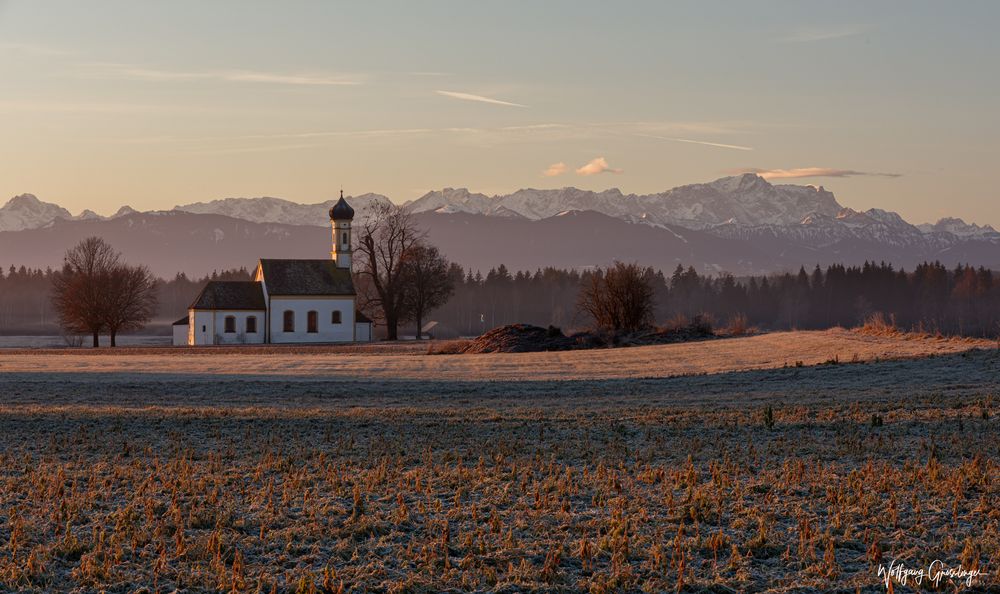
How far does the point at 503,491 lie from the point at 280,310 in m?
81.7

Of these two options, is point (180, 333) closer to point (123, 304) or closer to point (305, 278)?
point (123, 304)

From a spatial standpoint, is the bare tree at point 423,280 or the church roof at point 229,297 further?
the bare tree at point 423,280

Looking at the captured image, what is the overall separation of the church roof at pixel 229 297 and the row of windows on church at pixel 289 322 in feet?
3.91

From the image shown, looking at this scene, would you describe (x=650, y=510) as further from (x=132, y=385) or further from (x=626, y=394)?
(x=132, y=385)

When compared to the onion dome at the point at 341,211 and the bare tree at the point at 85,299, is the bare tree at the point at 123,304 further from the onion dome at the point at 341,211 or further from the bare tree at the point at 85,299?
the onion dome at the point at 341,211

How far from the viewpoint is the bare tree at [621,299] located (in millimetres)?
63188

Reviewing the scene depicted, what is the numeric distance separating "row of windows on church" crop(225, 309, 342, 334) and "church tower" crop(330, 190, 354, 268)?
25.5 ft

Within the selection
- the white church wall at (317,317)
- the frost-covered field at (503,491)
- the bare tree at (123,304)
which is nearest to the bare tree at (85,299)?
the bare tree at (123,304)

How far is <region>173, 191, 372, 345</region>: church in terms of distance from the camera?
3615 inches

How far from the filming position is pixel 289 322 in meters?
93.8

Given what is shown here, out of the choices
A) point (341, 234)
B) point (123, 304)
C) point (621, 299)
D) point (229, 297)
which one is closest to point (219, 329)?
point (229, 297)

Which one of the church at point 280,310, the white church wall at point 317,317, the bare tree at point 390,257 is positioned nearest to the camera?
the church at point 280,310

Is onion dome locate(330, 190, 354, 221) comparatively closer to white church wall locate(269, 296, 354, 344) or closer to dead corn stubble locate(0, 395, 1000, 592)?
white church wall locate(269, 296, 354, 344)

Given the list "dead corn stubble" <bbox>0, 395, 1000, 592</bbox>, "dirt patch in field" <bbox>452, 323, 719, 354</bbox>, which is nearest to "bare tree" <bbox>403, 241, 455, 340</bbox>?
"dirt patch in field" <bbox>452, 323, 719, 354</bbox>
